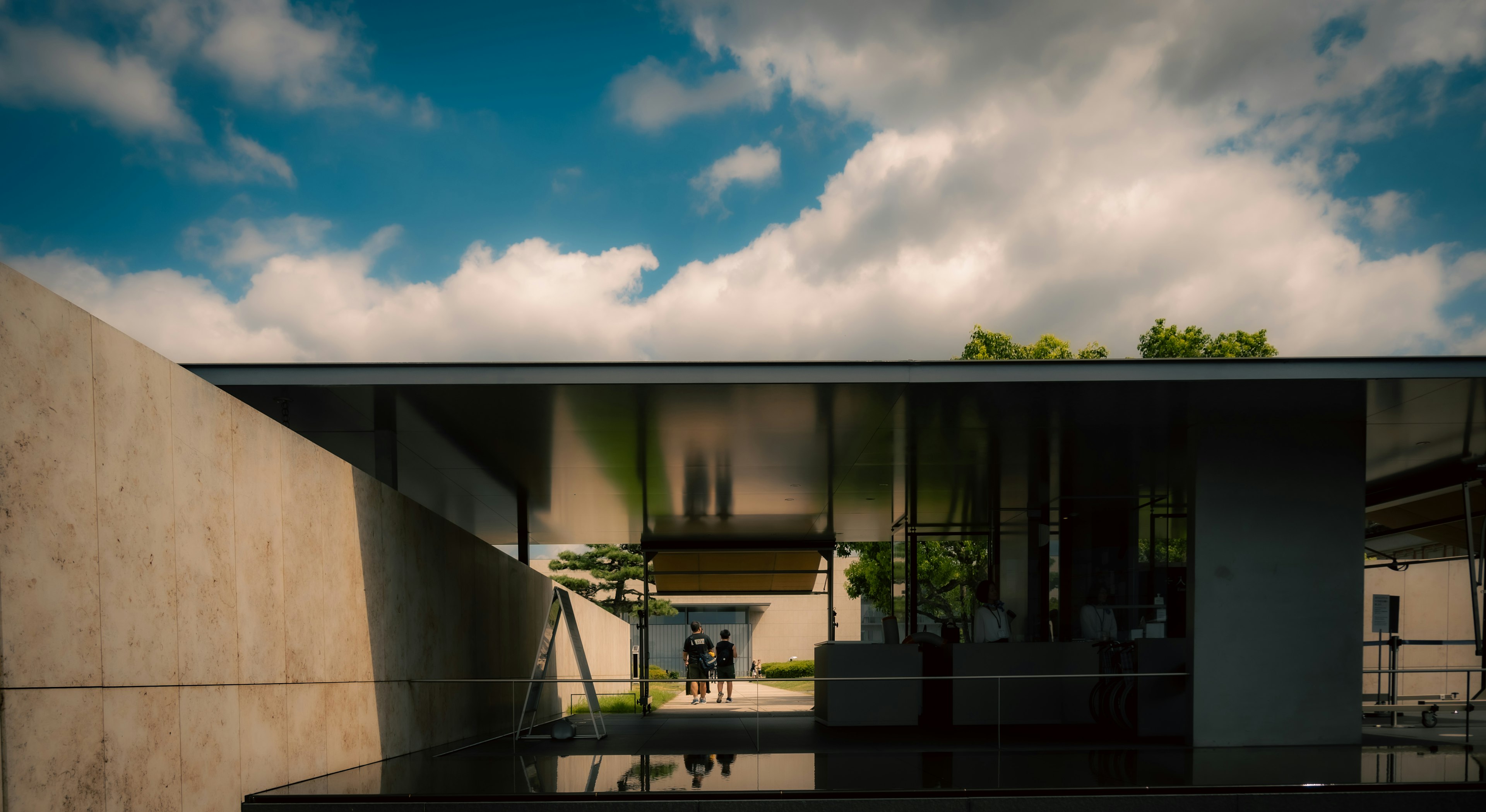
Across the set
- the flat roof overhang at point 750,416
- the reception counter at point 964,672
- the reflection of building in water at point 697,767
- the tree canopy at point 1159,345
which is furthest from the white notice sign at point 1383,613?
the tree canopy at point 1159,345

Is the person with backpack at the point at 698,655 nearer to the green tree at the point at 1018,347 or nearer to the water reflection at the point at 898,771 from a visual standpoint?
the water reflection at the point at 898,771

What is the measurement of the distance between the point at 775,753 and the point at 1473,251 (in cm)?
5556

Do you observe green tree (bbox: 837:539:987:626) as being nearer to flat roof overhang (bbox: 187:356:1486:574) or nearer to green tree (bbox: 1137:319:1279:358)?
flat roof overhang (bbox: 187:356:1486:574)

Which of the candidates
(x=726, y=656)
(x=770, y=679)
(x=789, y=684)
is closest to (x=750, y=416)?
(x=770, y=679)

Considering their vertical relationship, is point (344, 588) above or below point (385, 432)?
below

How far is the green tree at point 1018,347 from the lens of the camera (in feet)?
113

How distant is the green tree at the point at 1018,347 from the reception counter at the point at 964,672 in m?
22.0

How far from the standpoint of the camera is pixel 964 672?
504 inches

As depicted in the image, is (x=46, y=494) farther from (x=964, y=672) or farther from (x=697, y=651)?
(x=697, y=651)

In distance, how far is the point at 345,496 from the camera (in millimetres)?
8305

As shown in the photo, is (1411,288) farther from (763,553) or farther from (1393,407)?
(1393,407)

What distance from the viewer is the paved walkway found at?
9.42 meters

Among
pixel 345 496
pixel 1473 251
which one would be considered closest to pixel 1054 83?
pixel 345 496

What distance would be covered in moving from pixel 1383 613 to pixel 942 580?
5897 mm
